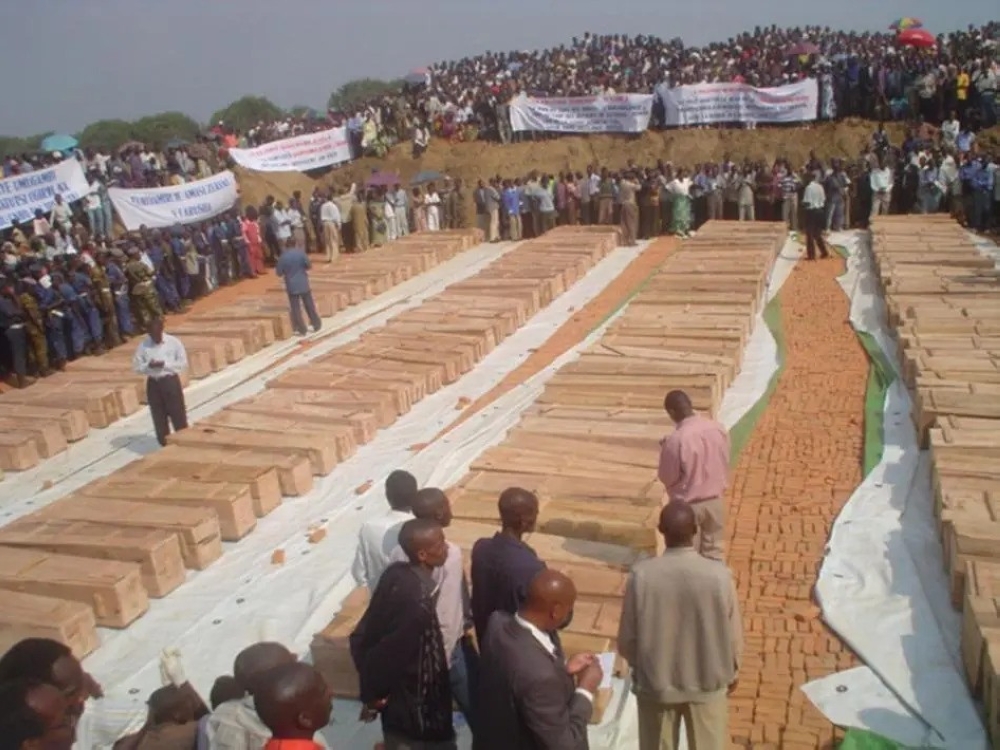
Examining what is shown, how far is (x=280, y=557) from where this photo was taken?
23.8 feet

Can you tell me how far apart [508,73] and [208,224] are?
1300cm

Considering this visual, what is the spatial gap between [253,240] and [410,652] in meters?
15.9

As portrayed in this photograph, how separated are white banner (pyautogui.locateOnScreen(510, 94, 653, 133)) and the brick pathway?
12.1 meters

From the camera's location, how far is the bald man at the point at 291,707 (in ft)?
9.71

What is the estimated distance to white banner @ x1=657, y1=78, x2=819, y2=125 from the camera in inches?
883

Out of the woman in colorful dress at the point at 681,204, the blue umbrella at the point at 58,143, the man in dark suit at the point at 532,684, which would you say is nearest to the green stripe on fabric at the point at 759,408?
the man in dark suit at the point at 532,684

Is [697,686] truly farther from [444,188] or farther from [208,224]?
[444,188]

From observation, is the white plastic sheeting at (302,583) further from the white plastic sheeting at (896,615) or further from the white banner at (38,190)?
the white banner at (38,190)

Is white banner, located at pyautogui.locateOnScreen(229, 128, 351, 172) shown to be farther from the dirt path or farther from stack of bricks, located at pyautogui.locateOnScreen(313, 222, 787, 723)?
stack of bricks, located at pyautogui.locateOnScreen(313, 222, 787, 723)

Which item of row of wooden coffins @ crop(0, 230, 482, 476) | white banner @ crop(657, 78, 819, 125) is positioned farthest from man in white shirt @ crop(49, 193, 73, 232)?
white banner @ crop(657, 78, 819, 125)

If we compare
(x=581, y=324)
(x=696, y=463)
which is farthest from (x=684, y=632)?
(x=581, y=324)

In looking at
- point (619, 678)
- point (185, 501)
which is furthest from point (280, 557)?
point (619, 678)

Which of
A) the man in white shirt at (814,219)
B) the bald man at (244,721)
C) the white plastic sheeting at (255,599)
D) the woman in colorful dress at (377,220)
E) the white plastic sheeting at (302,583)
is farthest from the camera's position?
the woman in colorful dress at (377,220)

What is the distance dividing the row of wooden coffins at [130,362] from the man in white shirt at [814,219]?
667 cm
